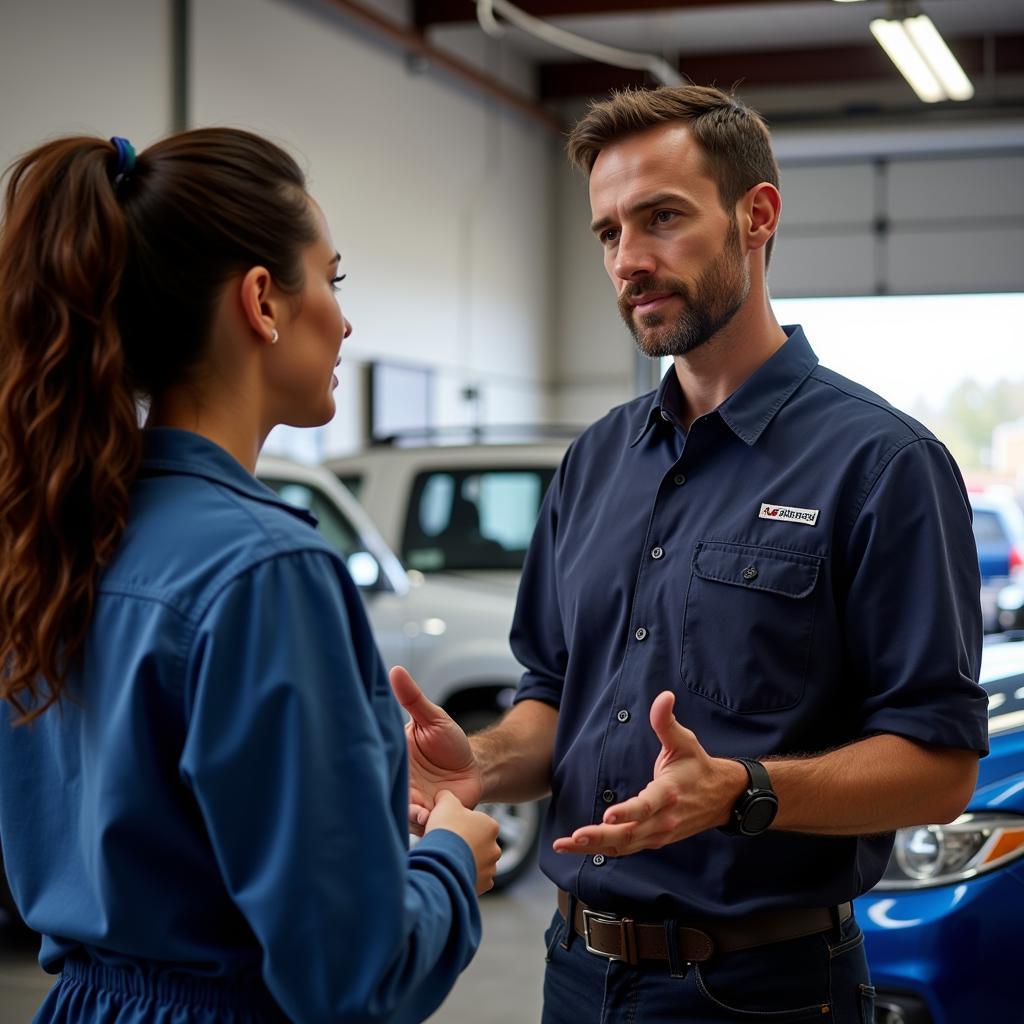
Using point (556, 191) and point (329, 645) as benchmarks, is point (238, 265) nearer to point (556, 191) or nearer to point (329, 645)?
point (329, 645)

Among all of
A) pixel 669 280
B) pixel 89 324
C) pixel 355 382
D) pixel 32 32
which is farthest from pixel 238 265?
pixel 355 382

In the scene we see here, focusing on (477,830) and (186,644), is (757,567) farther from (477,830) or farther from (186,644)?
(186,644)

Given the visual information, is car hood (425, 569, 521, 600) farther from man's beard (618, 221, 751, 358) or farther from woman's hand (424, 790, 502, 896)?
woman's hand (424, 790, 502, 896)

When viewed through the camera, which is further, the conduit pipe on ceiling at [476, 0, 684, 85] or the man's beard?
the conduit pipe on ceiling at [476, 0, 684, 85]

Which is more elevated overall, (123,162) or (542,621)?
(123,162)

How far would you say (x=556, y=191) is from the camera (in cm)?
1686

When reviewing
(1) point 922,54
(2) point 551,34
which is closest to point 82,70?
(2) point 551,34

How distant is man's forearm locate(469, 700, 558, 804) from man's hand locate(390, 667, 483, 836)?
5cm

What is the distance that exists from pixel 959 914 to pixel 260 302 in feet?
6.62

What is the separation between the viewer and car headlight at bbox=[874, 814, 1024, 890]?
9.23 ft

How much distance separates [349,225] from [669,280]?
993cm

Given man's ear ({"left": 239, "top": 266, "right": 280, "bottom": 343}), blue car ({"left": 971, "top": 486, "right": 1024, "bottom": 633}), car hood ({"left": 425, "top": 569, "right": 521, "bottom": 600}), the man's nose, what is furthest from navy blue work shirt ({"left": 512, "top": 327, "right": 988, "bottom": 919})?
blue car ({"left": 971, "top": 486, "right": 1024, "bottom": 633})

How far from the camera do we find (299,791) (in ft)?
3.99

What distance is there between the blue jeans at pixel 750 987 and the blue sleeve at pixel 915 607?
33 centimetres
